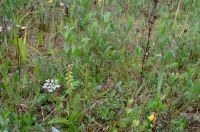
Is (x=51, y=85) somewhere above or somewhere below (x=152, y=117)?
above

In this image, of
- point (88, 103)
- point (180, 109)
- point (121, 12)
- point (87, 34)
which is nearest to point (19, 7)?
point (87, 34)

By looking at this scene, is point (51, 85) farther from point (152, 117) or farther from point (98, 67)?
point (152, 117)

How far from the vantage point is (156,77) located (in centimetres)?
262

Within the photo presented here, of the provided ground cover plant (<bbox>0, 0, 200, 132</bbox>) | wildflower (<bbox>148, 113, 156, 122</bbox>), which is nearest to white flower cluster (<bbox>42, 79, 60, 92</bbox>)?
ground cover plant (<bbox>0, 0, 200, 132</bbox>)

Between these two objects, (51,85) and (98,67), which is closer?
(51,85)

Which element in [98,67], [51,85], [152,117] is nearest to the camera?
[152,117]

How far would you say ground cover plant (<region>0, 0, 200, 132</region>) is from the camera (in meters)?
2.27

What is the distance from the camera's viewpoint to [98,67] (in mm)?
2711

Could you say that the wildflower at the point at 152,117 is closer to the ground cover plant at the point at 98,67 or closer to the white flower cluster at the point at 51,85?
the ground cover plant at the point at 98,67

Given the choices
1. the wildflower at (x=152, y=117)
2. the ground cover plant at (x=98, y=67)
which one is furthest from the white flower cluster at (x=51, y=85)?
the wildflower at (x=152, y=117)

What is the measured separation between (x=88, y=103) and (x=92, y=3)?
147cm

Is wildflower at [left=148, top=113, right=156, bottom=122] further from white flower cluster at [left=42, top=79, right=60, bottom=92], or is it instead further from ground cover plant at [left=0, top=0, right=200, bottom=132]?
white flower cluster at [left=42, top=79, right=60, bottom=92]

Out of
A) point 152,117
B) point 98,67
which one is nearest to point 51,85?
point 98,67

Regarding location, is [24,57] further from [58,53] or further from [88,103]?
[88,103]
